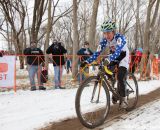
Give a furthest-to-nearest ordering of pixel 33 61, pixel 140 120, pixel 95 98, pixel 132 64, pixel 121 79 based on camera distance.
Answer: pixel 132 64 → pixel 33 61 → pixel 121 79 → pixel 140 120 → pixel 95 98

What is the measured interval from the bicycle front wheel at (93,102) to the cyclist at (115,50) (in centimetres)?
47

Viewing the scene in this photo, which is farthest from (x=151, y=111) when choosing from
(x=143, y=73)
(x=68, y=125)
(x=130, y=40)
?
(x=130, y=40)

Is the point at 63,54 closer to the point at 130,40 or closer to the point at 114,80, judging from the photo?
the point at 114,80

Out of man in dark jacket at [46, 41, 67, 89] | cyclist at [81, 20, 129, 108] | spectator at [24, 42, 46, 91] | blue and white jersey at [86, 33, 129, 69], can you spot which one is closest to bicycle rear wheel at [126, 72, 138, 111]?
cyclist at [81, 20, 129, 108]

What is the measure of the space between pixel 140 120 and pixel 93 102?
97cm

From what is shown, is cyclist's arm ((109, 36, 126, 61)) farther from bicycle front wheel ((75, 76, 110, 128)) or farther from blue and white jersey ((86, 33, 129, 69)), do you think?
bicycle front wheel ((75, 76, 110, 128))

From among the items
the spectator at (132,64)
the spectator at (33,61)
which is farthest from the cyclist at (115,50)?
the spectator at (132,64)

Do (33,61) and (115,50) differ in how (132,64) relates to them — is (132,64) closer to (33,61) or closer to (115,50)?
(33,61)

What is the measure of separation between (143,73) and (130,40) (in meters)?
70.5

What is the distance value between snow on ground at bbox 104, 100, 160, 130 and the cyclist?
16.2 inches

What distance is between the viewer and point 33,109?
8.27m

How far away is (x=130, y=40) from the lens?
88250 mm

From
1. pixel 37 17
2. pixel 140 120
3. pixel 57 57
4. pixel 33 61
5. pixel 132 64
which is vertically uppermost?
pixel 37 17

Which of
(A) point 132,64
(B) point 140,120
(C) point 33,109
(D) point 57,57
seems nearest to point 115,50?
(B) point 140,120
